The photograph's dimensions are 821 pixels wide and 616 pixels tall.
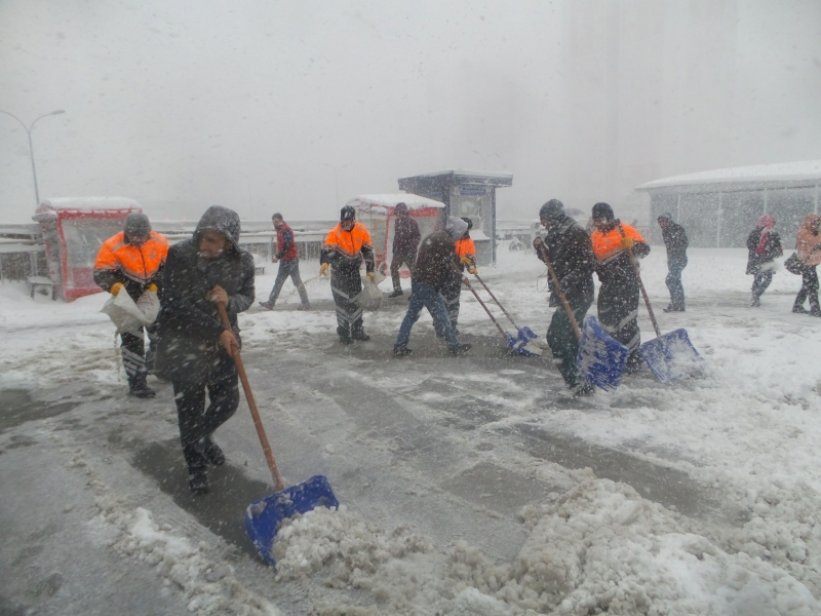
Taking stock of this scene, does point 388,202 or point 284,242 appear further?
point 388,202

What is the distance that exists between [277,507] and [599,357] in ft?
9.69

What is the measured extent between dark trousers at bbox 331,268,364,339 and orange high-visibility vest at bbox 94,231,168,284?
2480 millimetres

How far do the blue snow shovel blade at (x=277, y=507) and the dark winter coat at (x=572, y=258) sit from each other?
2915 mm

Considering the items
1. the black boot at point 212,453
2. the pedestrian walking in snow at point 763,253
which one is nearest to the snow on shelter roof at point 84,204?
the black boot at point 212,453

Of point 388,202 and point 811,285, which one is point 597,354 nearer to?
point 811,285

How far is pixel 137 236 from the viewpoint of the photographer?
4.67 metres


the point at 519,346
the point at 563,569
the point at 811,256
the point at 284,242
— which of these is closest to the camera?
the point at 563,569

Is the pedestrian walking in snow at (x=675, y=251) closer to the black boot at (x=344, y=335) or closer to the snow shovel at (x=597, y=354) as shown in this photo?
the snow shovel at (x=597, y=354)

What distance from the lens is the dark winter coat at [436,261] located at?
606cm

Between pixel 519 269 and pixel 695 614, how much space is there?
615 inches

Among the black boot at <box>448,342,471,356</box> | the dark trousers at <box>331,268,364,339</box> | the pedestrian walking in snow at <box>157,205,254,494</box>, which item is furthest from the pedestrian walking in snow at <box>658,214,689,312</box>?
the pedestrian walking in snow at <box>157,205,254,494</box>

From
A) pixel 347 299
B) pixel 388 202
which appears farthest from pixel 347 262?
pixel 388 202

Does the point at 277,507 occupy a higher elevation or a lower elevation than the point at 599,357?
lower

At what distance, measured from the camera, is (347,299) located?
7031 mm
